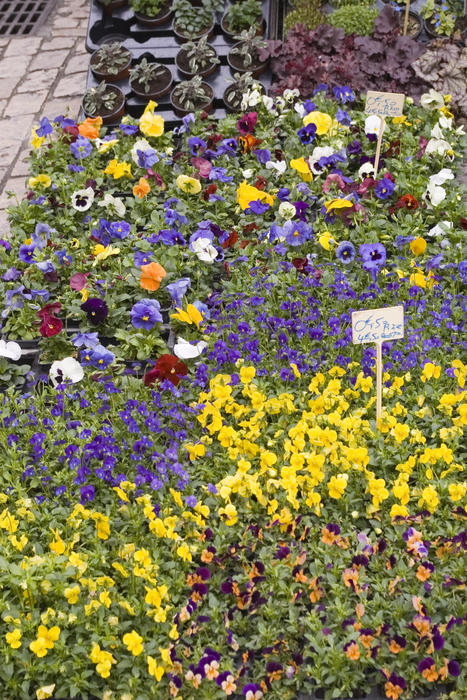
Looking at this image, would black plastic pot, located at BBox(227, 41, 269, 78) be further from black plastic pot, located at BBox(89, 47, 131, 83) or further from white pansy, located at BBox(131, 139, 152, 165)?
white pansy, located at BBox(131, 139, 152, 165)

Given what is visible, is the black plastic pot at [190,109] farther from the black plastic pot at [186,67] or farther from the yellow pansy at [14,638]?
the yellow pansy at [14,638]

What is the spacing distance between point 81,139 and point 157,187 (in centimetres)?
68

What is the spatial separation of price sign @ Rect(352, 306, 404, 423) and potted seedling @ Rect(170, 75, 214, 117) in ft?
9.67

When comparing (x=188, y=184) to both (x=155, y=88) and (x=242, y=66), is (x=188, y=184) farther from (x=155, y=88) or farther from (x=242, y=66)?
(x=242, y=66)

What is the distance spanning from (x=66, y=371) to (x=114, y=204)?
4.47 feet

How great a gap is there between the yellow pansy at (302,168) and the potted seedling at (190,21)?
6.61 feet

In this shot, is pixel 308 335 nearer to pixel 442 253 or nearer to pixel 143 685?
pixel 442 253

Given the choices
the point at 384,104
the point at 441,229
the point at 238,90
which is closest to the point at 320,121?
the point at 384,104

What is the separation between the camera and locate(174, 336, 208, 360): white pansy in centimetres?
371

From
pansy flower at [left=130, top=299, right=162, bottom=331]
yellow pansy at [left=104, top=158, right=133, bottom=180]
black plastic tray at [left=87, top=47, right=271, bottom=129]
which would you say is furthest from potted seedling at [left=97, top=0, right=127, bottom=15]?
pansy flower at [left=130, top=299, right=162, bottom=331]

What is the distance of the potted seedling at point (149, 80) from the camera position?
5832 millimetres

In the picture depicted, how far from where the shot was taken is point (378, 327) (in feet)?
10.5

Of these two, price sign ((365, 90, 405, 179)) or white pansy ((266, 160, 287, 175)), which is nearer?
price sign ((365, 90, 405, 179))

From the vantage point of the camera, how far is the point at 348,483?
3139 mm
